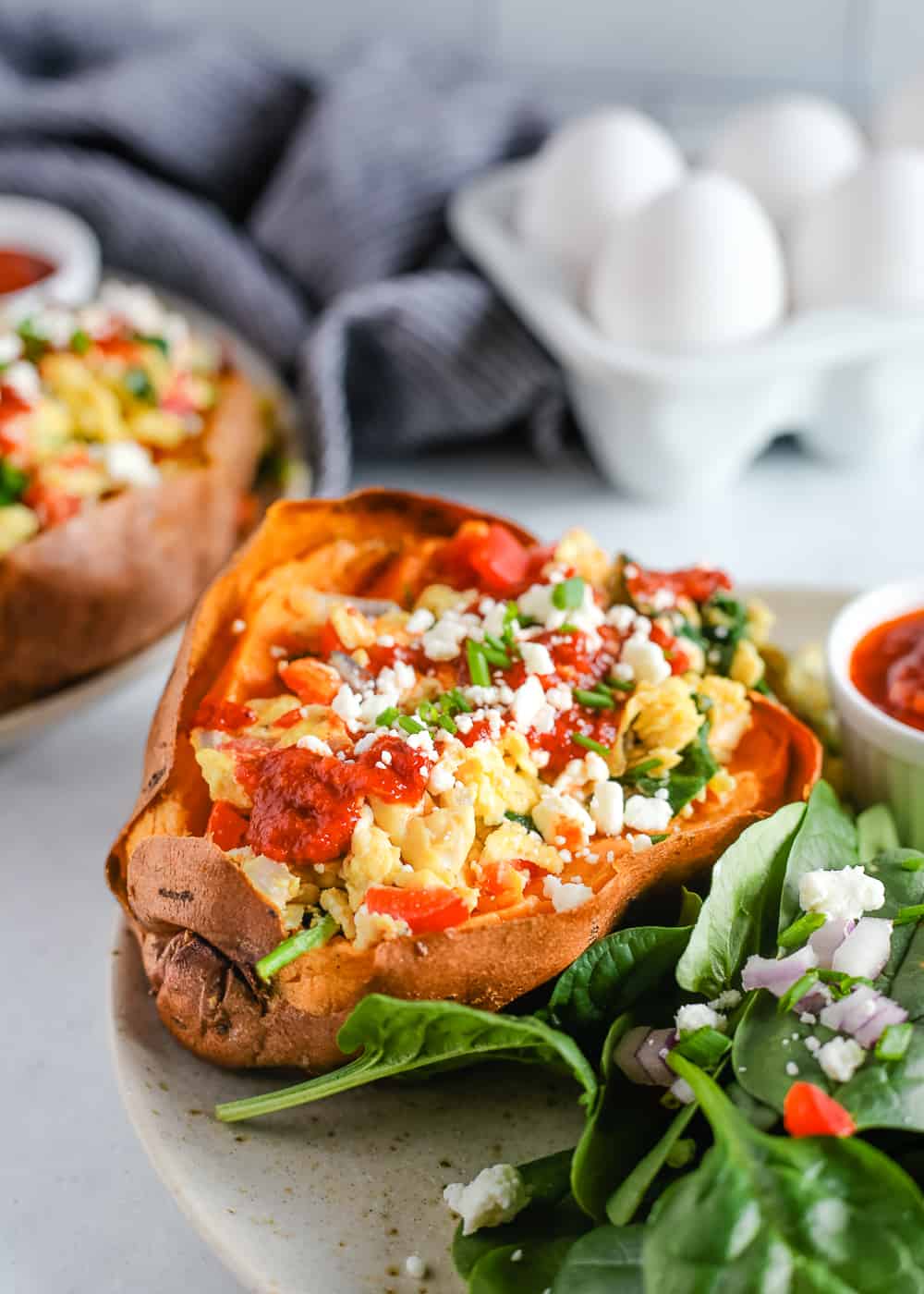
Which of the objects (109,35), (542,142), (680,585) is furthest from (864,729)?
(109,35)

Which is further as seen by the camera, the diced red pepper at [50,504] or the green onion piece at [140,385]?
the green onion piece at [140,385]

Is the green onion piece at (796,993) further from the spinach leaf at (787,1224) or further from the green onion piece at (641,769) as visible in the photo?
the green onion piece at (641,769)

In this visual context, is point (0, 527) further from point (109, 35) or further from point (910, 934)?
point (109, 35)

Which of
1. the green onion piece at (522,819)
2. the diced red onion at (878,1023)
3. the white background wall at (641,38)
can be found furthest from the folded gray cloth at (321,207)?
the diced red onion at (878,1023)

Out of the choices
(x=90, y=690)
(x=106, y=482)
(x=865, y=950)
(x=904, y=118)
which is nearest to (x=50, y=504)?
(x=106, y=482)

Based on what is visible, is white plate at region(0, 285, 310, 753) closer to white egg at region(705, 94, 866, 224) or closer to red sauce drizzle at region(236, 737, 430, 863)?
red sauce drizzle at region(236, 737, 430, 863)

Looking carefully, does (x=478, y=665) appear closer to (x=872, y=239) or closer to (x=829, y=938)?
(x=829, y=938)
